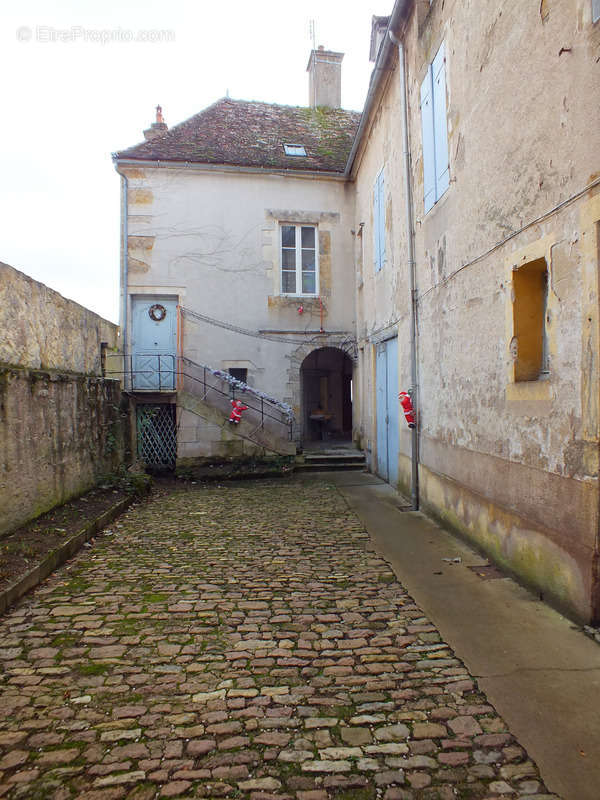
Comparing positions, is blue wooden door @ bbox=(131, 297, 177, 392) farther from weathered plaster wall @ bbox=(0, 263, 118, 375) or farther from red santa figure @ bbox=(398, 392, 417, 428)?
red santa figure @ bbox=(398, 392, 417, 428)

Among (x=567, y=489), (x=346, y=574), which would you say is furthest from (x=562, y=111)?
(x=346, y=574)

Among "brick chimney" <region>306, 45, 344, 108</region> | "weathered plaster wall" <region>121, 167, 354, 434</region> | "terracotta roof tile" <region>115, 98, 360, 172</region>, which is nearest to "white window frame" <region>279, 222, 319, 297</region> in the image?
"weathered plaster wall" <region>121, 167, 354, 434</region>

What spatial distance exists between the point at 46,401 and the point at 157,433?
5.21 meters

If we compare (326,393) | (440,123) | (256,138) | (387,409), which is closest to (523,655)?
(440,123)

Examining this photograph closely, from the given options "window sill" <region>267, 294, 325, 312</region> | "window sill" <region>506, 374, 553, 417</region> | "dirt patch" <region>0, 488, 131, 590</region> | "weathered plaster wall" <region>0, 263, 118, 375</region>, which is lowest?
"dirt patch" <region>0, 488, 131, 590</region>

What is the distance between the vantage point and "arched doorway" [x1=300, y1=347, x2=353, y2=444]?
1625cm

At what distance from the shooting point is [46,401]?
642 centimetres

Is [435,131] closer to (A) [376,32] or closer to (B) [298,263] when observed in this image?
(A) [376,32]

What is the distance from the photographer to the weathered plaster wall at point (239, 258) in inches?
460

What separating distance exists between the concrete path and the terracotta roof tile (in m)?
10.3

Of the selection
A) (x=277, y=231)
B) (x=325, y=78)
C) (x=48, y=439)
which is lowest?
(x=48, y=439)

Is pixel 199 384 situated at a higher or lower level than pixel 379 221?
lower

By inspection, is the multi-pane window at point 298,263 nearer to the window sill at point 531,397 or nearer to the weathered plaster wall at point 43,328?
the weathered plaster wall at point 43,328

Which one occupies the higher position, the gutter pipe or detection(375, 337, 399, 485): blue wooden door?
the gutter pipe
